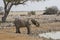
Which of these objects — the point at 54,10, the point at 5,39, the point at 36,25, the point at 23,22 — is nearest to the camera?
the point at 5,39

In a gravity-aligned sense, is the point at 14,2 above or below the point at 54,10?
above

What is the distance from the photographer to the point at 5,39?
645 inches

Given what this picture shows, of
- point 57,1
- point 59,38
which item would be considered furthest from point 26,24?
point 57,1

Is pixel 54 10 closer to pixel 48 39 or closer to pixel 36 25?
pixel 36 25

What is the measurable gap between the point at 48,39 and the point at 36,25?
11687 mm

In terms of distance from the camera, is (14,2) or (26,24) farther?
(14,2)

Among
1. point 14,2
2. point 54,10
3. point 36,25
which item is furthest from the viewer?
point 54,10

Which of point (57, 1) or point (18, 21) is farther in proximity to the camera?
point (57, 1)

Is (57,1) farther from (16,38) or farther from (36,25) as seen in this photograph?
(16,38)

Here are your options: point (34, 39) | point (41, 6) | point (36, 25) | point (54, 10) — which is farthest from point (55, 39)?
point (41, 6)

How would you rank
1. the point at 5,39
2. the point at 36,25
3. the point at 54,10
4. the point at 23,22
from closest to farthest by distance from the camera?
the point at 5,39, the point at 23,22, the point at 36,25, the point at 54,10

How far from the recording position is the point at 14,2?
38000 millimetres

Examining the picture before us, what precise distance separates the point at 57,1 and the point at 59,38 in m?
64.9

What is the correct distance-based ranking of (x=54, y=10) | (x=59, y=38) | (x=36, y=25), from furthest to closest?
(x=54, y=10), (x=36, y=25), (x=59, y=38)
